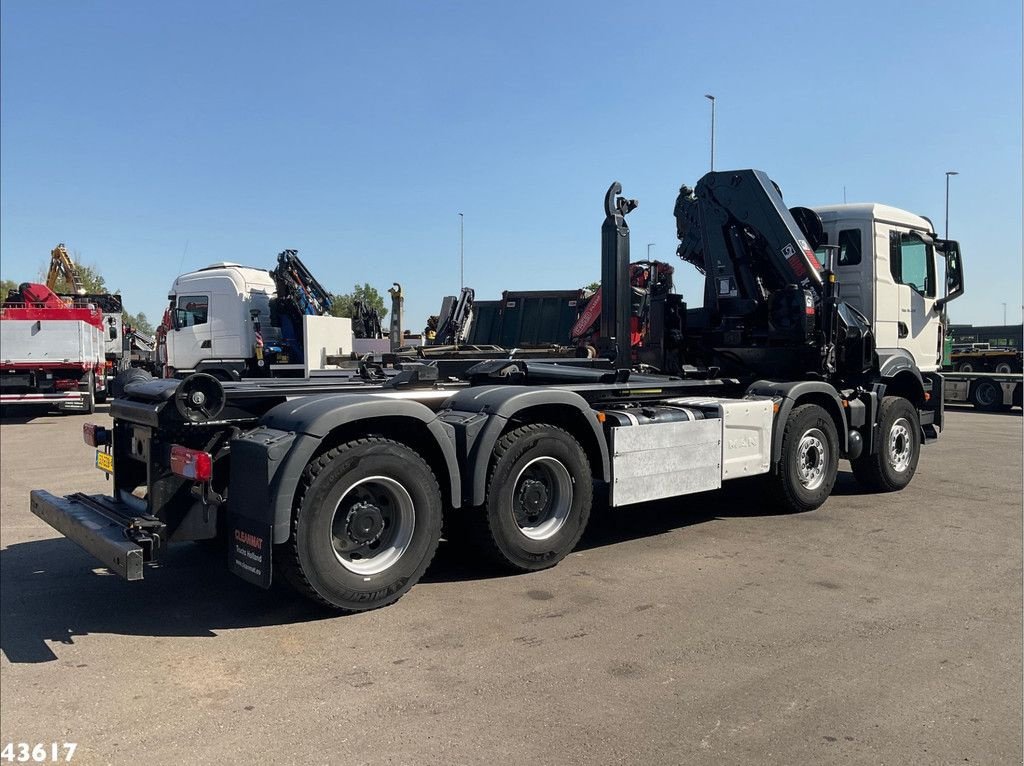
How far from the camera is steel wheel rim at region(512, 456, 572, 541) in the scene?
19.4 feet

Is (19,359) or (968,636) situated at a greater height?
(19,359)

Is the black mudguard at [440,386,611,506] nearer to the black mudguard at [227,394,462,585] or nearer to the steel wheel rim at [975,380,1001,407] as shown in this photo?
the black mudguard at [227,394,462,585]

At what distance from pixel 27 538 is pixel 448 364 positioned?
4005 mm

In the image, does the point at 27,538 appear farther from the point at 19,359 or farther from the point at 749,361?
the point at 19,359

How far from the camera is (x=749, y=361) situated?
9266 mm

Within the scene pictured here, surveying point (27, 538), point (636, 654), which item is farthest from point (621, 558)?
point (27, 538)

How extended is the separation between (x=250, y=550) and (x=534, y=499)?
216 cm

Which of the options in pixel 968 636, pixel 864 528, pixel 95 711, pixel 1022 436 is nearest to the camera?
pixel 95 711

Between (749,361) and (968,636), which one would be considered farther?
(749,361)

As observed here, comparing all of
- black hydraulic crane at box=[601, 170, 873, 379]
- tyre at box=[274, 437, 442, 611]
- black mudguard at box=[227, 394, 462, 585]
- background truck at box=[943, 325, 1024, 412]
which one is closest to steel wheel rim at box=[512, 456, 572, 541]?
tyre at box=[274, 437, 442, 611]

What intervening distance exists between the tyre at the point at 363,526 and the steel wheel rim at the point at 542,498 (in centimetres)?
83

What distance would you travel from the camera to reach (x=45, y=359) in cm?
1806

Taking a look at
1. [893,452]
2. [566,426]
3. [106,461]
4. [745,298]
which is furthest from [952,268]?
[106,461]

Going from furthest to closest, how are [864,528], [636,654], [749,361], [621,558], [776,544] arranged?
1. [749,361]
2. [864,528]
3. [776,544]
4. [621,558]
5. [636,654]
